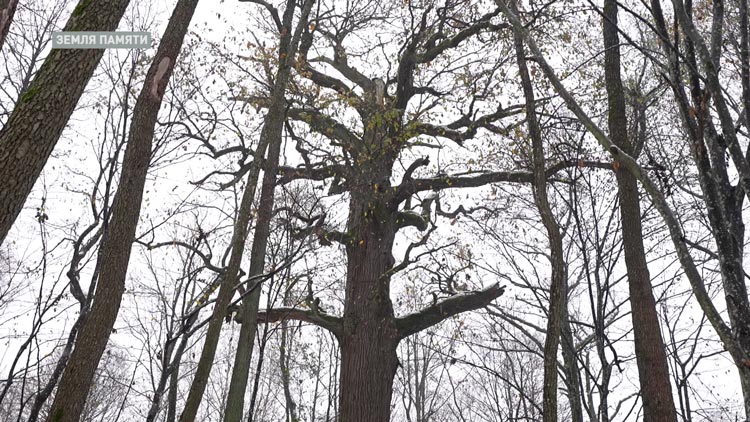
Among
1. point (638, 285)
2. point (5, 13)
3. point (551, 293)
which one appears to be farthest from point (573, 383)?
point (5, 13)

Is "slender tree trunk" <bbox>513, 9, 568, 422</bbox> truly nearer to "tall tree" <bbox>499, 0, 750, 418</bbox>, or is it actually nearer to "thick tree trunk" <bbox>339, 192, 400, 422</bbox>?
"tall tree" <bbox>499, 0, 750, 418</bbox>

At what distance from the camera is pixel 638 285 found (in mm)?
5441

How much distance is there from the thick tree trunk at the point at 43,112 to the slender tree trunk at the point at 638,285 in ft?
13.7

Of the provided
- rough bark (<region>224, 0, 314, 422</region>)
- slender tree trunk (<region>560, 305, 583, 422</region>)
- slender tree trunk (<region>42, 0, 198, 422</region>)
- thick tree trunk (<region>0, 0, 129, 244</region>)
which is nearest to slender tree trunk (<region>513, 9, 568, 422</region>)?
slender tree trunk (<region>560, 305, 583, 422</region>)

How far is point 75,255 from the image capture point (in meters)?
7.18

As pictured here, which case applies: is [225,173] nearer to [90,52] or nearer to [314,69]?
[314,69]

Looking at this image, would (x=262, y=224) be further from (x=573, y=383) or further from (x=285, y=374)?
(x=285, y=374)

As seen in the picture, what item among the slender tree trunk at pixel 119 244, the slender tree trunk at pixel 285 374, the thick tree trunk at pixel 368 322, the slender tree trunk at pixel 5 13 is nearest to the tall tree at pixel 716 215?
the slender tree trunk at pixel 5 13

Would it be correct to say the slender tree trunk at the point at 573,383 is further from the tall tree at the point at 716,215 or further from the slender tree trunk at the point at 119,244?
the slender tree trunk at the point at 119,244

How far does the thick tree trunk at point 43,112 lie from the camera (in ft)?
9.69

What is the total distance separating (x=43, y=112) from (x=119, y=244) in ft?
4.68

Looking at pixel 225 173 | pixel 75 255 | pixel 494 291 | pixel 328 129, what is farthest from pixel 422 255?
pixel 75 255

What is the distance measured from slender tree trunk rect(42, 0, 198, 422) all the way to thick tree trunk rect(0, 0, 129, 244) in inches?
37.8

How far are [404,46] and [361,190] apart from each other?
2929mm
